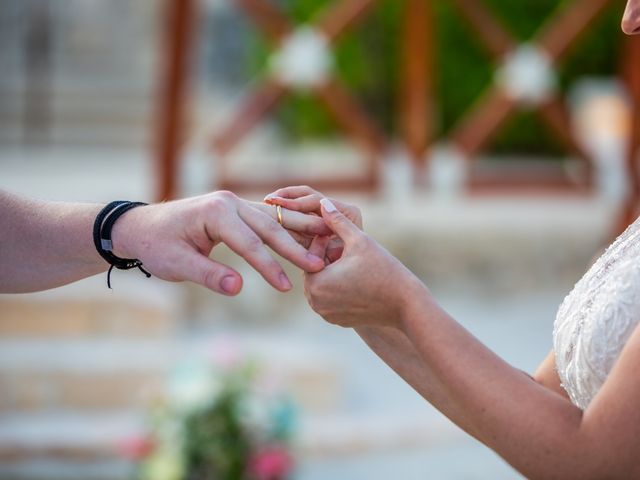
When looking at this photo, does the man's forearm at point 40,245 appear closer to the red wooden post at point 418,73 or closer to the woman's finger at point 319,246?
the woman's finger at point 319,246

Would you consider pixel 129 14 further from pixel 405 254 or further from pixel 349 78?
pixel 405 254

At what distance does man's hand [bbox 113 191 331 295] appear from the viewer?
1675 mm

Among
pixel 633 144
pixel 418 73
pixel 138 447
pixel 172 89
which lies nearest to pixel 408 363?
pixel 138 447

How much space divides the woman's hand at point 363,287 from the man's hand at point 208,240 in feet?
0.20

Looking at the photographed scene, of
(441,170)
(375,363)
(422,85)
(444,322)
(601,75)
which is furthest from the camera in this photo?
(601,75)

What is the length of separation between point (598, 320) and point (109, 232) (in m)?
0.81

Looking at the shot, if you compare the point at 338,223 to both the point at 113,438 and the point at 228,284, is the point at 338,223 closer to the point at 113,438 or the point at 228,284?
the point at 228,284

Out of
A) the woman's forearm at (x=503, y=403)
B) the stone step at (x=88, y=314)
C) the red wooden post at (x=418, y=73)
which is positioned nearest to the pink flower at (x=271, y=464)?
the stone step at (x=88, y=314)

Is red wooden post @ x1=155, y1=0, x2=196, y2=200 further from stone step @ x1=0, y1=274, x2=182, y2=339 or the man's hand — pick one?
the man's hand

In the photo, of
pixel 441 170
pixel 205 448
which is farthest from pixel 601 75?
pixel 205 448

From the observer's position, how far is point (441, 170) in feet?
23.0

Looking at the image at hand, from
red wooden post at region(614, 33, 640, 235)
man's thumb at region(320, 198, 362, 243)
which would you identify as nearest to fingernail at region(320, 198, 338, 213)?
man's thumb at region(320, 198, 362, 243)

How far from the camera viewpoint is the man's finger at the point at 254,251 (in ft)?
5.49

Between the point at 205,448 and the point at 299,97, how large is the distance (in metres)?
6.67
